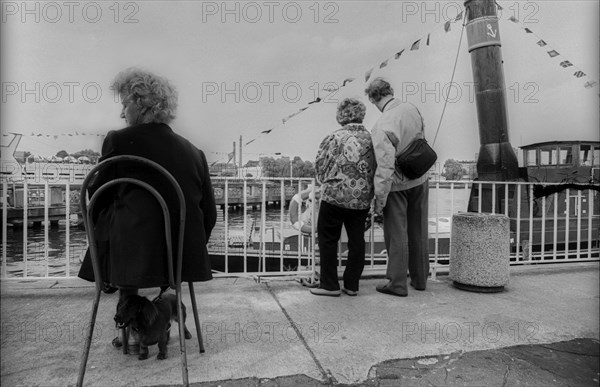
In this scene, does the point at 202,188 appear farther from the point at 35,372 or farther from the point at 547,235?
the point at 547,235

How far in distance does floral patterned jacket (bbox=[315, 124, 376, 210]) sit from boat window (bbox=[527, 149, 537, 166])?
972 centimetres

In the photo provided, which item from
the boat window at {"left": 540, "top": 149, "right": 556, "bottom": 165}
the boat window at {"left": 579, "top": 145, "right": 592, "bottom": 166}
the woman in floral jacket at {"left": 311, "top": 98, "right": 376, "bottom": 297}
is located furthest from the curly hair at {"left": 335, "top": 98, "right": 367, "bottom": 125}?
the boat window at {"left": 579, "top": 145, "right": 592, "bottom": 166}

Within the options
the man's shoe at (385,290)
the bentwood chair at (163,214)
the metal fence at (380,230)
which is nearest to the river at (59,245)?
the metal fence at (380,230)

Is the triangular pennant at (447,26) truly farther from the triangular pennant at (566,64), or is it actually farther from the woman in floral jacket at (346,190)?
the woman in floral jacket at (346,190)

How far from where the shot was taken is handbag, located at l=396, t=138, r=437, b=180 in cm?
323

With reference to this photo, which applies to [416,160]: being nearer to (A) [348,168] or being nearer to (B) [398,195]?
(B) [398,195]

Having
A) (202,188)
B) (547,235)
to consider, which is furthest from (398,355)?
(547,235)

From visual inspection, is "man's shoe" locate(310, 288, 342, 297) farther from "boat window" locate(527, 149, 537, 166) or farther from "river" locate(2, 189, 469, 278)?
"boat window" locate(527, 149, 537, 166)

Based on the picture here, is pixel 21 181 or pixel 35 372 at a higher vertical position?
pixel 21 181

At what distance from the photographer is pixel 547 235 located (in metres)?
9.43

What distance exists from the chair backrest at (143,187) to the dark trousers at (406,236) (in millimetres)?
2137

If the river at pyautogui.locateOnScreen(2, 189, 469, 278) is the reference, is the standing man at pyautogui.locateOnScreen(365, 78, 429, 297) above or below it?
above

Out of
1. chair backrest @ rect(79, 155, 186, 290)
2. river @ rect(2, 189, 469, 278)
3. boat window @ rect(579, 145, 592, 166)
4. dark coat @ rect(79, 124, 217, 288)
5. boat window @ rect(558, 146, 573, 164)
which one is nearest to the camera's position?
chair backrest @ rect(79, 155, 186, 290)

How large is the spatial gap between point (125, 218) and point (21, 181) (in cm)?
256
